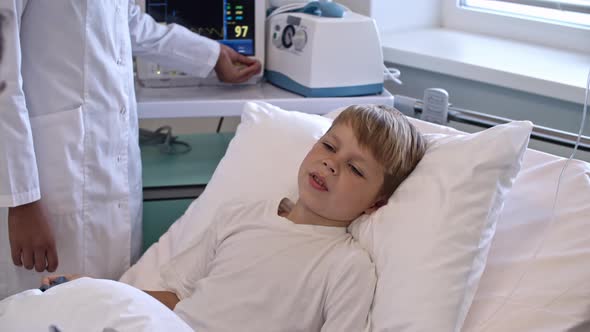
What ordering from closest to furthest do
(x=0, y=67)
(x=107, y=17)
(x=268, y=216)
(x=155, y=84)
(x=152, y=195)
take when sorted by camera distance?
(x=0, y=67) → (x=268, y=216) → (x=107, y=17) → (x=152, y=195) → (x=155, y=84)

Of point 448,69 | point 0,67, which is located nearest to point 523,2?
point 448,69

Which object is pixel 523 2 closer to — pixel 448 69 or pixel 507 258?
pixel 448 69

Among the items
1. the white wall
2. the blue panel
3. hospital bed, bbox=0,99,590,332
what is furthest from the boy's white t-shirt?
the white wall

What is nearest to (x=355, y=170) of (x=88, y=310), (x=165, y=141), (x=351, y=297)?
(x=351, y=297)

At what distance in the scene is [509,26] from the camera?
2.41 metres

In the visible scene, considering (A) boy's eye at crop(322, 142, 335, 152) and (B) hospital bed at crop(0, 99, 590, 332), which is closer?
(B) hospital bed at crop(0, 99, 590, 332)

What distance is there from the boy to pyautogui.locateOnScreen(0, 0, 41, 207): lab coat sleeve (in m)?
0.35

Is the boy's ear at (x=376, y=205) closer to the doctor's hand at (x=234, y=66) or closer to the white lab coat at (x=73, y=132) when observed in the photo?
the white lab coat at (x=73, y=132)

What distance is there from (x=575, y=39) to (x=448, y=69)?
0.42m

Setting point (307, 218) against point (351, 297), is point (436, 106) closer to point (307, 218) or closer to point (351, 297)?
point (307, 218)

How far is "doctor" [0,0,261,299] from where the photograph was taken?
Answer: 1428 mm

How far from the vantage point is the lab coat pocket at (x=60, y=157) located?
1.55m

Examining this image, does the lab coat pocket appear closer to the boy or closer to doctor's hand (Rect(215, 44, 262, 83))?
the boy

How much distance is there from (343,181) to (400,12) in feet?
4.18
